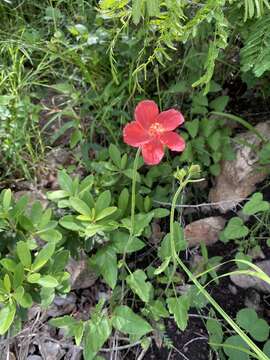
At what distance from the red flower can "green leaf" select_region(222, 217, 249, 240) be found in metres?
0.35

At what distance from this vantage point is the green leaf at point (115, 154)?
1.38 m

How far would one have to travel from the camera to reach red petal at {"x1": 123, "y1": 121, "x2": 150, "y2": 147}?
1.04 m

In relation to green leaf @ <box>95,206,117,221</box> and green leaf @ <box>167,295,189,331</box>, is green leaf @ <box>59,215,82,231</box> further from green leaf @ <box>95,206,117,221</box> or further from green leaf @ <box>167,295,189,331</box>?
green leaf @ <box>167,295,189,331</box>

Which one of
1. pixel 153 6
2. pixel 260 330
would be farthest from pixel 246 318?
pixel 153 6

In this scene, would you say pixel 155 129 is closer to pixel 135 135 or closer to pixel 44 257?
pixel 135 135

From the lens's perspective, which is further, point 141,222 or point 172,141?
point 141,222

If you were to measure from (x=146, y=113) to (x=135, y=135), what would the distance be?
52 mm

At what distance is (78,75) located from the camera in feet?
5.51

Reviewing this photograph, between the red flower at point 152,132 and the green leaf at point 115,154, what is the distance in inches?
12.8

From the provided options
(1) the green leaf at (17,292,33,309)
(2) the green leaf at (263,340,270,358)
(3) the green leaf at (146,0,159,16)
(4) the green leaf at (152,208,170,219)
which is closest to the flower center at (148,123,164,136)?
(3) the green leaf at (146,0,159,16)

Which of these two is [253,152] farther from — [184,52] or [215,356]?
[215,356]

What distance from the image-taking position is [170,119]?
1.06 m

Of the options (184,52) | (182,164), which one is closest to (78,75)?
(184,52)

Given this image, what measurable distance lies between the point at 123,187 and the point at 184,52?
46 centimetres
